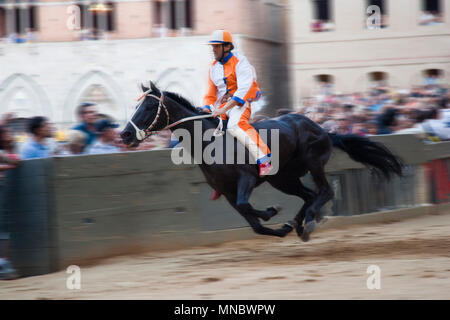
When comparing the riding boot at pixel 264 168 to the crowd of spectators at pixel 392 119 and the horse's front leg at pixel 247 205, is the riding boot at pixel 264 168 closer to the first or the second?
the horse's front leg at pixel 247 205

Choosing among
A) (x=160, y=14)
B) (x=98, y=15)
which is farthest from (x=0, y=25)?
(x=160, y=14)

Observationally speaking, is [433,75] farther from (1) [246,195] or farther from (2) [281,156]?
(1) [246,195]

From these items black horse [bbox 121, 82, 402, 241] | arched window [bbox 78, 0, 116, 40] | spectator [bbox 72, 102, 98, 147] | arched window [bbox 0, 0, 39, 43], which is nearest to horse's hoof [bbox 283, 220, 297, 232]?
black horse [bbox 121, 82, 402, 241]

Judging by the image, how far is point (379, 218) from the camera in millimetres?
12078

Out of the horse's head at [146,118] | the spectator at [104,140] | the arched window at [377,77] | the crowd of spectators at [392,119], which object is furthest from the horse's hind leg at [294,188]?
the arched window at [377,77]

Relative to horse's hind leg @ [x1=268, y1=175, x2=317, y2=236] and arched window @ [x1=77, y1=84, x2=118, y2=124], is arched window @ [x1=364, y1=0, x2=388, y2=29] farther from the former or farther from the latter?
horse's hind leg @ [x1=268, y1=175, x2=317, y2=236]

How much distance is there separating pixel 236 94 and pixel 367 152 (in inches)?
99.0

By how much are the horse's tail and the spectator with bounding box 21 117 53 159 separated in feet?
12.2

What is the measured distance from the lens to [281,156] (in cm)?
903

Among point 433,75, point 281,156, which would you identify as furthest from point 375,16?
point 281,156

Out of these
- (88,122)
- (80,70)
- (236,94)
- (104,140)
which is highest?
(80,70)

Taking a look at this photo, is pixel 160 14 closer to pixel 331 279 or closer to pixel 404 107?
pixel 404 107

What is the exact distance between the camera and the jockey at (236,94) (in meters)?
8.50

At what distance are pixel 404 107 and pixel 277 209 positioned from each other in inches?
278
